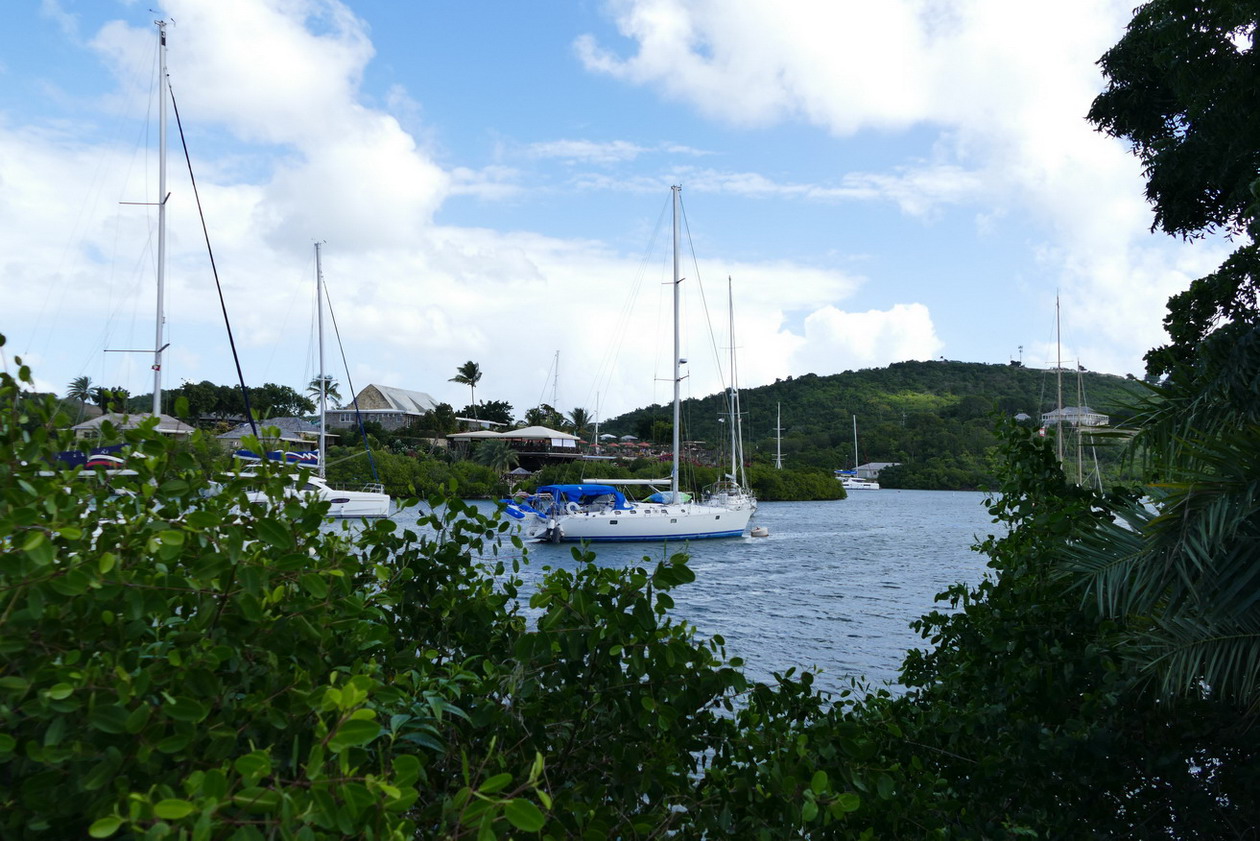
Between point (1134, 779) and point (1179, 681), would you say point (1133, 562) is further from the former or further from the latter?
point (1134, 779)

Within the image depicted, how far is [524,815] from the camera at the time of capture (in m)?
1.19

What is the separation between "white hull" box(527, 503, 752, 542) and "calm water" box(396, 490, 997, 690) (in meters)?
0.55

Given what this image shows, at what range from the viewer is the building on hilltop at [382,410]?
→ 84.4m

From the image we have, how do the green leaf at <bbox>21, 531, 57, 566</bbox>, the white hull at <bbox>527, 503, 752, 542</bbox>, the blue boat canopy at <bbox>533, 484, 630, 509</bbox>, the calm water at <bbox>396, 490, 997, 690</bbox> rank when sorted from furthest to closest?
the blue boat canopy at <bbox>533, 484, 630, 509</bbox> → the white hull at <bbox>527, 503, 752, 542</bbox> → the calm water at <bbox>396, 490, 997, 690</bbox> → the green leaf at <bbox>21, 531, 57, 566</bbox>

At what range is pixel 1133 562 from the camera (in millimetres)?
4242

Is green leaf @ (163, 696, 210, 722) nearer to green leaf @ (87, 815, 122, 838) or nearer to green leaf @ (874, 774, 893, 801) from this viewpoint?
green leaf @ (87, 815, 122, 838)

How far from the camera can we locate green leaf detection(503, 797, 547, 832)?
117 cm

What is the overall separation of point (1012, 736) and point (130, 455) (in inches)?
137

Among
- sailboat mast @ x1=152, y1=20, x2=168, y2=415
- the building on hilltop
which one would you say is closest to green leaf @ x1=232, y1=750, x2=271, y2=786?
sailboat mast @ x1=152, y1=20, x2=168, y2=415

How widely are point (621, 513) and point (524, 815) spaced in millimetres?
32070

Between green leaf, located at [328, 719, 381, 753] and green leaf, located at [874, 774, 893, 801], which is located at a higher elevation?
green leaf, located at [328, 719, 381, 753]

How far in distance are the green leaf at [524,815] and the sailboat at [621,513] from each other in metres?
30.6

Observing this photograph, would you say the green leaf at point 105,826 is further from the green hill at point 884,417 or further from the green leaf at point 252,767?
the green hill at point 884,417

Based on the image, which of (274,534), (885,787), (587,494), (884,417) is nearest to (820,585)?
(587,494)
